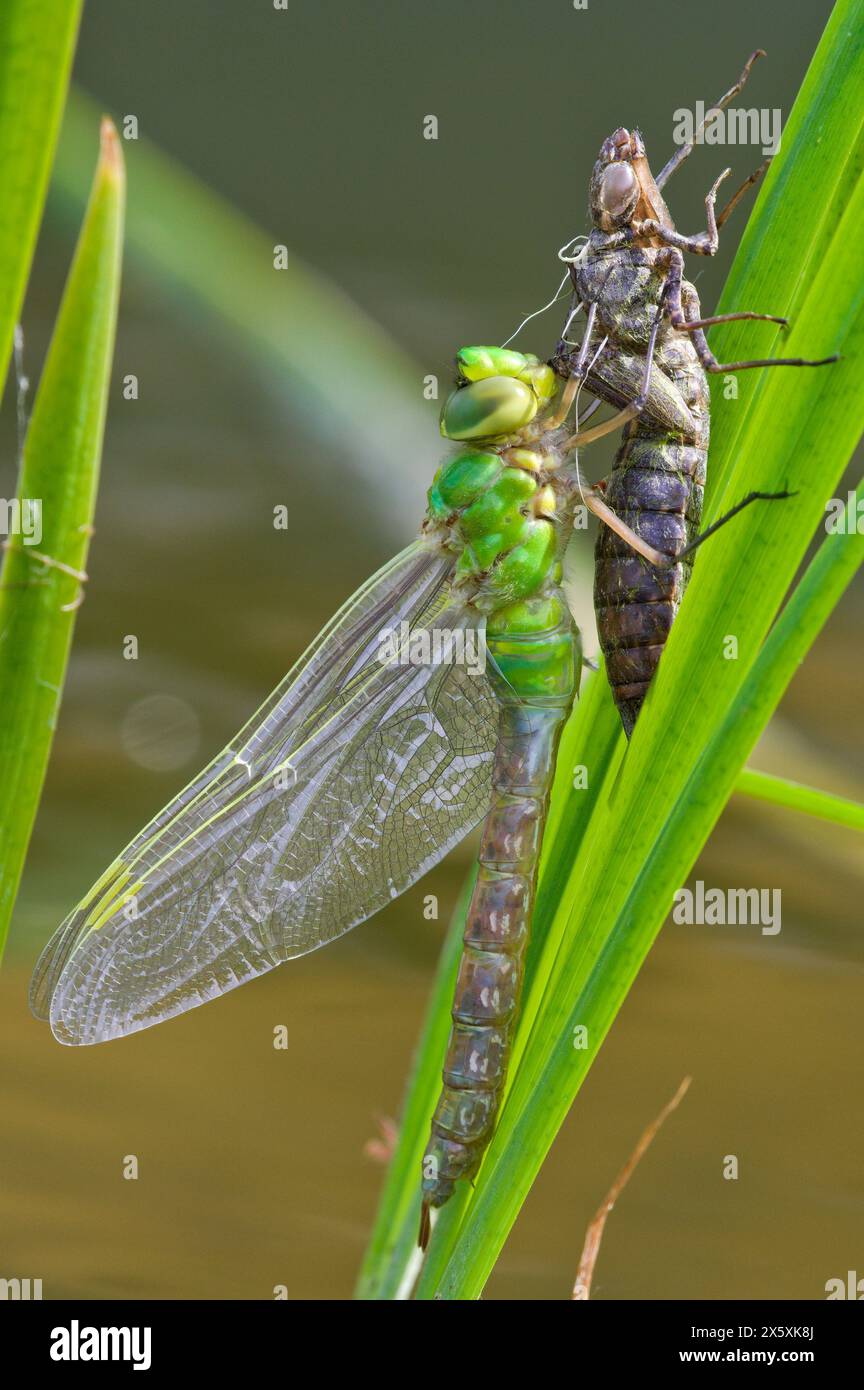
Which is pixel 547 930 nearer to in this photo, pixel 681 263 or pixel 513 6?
pixel 681 263

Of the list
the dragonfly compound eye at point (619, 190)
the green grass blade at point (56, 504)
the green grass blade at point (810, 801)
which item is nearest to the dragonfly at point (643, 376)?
the dragonfly compound eye at point (619, 190)

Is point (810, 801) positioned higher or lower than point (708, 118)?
lower

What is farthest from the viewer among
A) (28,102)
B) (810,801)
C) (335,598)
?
(335,598)

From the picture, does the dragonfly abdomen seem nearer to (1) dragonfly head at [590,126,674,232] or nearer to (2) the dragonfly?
(2) the dragonfly

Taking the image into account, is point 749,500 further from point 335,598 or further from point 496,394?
point 335,598

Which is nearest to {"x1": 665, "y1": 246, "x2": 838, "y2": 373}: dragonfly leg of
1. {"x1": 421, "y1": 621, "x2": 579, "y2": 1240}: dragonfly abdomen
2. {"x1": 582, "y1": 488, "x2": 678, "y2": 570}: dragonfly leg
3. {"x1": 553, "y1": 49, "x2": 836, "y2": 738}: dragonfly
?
{"x1": 553, "y1": 49, "x2": 836, "y2": 738}: dragonfly

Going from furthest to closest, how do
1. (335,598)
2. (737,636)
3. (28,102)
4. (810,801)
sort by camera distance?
(335,598), (810,801), (737,636), (28,102)

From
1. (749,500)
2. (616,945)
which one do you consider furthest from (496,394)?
→ (616,945)

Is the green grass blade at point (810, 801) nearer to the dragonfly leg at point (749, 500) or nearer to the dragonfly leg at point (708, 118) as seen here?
the dragonfly leg at point (749, 500)
